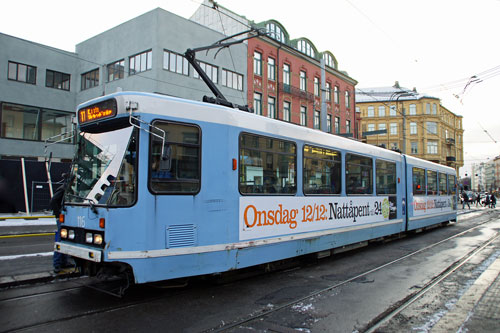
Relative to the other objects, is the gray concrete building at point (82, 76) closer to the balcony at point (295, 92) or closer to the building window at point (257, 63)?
the building window at point (257, 63)

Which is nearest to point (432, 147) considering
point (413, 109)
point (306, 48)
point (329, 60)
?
point (413, 109)

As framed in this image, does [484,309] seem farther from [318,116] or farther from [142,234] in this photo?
[318,116]

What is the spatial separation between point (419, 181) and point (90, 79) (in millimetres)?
22115

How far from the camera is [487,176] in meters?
168

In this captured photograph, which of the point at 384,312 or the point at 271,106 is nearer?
the point at 384,312

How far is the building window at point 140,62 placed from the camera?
22.1 meters

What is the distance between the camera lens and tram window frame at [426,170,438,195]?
15.1m

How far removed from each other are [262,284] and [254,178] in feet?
6.10

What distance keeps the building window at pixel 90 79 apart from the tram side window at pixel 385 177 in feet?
68.2

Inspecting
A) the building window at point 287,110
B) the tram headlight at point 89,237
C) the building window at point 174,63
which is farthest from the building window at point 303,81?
the tram headlight at point 89,237

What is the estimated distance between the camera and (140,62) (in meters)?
22.7

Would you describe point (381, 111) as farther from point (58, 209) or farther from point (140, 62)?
point (58, 209)

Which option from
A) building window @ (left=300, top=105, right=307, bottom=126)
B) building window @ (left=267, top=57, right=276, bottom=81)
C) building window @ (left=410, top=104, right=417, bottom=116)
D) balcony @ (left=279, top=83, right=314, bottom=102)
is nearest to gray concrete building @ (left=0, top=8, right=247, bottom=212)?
building window @ (left=267, top=57, right=276, bottom=81)

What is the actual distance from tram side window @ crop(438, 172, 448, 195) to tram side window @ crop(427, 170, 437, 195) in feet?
2.70
